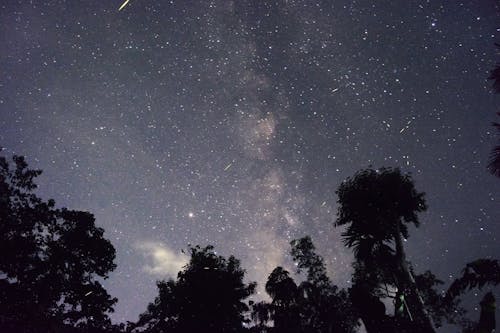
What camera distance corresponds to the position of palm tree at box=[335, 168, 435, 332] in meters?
13.0

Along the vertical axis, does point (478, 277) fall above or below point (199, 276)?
below

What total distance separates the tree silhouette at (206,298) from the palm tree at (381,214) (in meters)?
11.5

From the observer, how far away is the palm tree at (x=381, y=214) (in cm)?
1300

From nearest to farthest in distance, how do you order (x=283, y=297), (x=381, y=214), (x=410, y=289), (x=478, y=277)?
(x=478, y=277) → (x=410, y=289) → (x=381, y=214) → (x=283, y=297)

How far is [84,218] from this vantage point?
22219 millimetres

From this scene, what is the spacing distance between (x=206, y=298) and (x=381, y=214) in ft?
45.8

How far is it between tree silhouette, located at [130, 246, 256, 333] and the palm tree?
11478 millimetres

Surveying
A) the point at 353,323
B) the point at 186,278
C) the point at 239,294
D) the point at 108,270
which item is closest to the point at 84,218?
A: the point at 108,270

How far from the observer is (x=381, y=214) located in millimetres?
15375

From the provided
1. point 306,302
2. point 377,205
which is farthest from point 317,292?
point 377,205

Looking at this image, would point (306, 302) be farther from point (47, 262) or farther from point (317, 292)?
point (47, 262)

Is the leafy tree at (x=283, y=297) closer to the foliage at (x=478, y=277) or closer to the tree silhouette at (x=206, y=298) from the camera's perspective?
the tree silhouette at (x=206, y=298)

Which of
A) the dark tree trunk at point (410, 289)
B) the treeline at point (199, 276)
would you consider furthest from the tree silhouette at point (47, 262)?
the dark tree trunk at point (410, 289)

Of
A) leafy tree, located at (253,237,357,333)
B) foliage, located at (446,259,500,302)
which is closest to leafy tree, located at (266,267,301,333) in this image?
leafy tree, located at (253,237,357,333)
